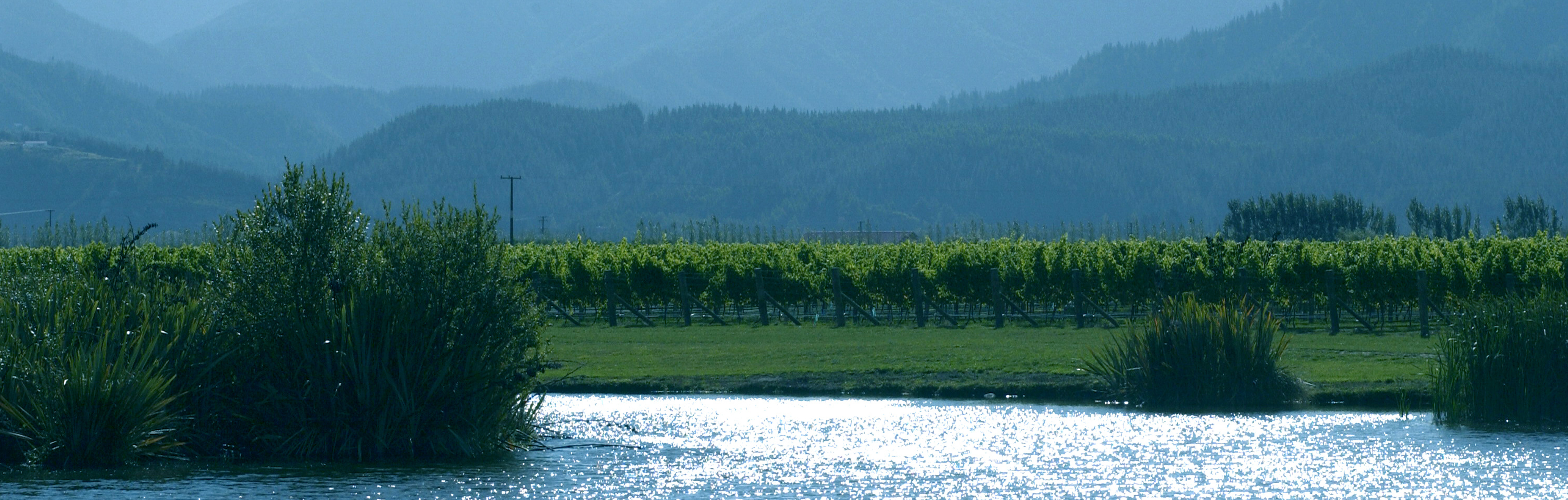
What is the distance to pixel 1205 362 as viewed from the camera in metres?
25.7

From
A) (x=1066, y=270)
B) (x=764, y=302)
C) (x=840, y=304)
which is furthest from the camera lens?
(x=1066, y=270)

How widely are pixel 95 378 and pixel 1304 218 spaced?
446 feet

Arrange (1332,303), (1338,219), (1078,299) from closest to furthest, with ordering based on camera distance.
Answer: (1332,303), (1078,299), (1338,219)

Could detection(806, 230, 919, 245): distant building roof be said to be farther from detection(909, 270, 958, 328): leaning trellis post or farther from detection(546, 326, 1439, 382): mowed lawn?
detection(546, 326, 1439, 382): mowed lawn

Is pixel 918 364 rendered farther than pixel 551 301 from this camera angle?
No

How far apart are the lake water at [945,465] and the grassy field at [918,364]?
3174mm

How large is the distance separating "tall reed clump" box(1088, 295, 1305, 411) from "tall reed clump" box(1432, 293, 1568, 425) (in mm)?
2984

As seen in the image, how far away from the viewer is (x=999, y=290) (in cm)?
4569

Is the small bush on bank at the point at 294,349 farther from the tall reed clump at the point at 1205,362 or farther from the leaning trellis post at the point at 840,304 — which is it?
the leaning trellis post at the point at 840,304

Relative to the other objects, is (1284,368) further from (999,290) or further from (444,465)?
(999,290)

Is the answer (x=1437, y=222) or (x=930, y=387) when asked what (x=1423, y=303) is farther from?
(x=1437, y=222)

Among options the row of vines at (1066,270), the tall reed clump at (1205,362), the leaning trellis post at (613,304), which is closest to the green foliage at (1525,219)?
the row of vines at (1066,270)

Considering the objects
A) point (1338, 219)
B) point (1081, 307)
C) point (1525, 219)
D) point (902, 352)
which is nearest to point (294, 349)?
point (902, 352)

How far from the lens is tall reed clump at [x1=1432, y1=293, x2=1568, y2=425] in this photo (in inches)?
908
